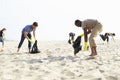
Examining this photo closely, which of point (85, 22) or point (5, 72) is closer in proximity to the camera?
point (5, 72)

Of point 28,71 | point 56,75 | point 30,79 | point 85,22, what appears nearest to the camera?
point 30,79

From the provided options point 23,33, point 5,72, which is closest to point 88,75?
point 5,72

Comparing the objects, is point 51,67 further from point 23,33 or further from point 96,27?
point 23,33

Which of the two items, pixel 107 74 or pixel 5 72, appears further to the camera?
pixel 5 72

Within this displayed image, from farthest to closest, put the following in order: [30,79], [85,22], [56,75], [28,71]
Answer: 1. [85,22]
2. [28,71]
3. [56,75]
4. [30,79]

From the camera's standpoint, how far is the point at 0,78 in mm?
6102

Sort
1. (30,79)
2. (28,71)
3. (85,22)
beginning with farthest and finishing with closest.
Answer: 1. (85,22)
2. (28,71)
3. (30,79)

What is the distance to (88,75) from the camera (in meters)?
6.26

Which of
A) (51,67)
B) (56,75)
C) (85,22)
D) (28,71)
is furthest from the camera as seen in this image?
(85,22)

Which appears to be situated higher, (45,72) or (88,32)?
(88,32)

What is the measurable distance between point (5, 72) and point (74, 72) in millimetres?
1667

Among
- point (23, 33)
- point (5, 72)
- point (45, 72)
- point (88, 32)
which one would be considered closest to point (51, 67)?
point (45, 72)

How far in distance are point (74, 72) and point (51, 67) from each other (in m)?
1.06

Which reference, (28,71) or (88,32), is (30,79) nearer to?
(28,71)
